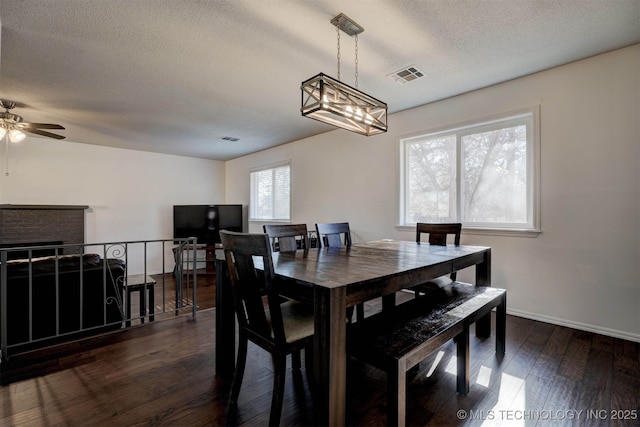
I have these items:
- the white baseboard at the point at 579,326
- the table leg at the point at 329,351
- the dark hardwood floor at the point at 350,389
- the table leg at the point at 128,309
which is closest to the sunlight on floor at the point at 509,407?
the dark hardwood floor at the point at 350,389

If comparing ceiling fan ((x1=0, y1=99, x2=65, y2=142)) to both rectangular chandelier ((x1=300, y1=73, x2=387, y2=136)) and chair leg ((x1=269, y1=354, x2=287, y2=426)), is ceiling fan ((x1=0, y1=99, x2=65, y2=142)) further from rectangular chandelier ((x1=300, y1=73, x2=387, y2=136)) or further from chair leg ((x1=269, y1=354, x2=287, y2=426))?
chair leg ((x1=269, y1=354, x2=287, y2=426))

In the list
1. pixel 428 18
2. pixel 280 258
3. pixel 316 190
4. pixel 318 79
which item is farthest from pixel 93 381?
pixel 316 190

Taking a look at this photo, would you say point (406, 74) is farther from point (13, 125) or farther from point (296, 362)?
point (13, 125)

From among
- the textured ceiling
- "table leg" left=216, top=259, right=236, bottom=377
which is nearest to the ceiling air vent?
the textured ceiling

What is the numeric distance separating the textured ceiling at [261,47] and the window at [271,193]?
7.33ft

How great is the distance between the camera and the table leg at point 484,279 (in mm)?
2516

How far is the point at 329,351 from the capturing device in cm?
122

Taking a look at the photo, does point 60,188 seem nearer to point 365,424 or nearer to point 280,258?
point 280,258

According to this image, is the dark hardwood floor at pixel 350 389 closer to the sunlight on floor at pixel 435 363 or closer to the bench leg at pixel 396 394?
the sunlight on floor at pixel 435 363

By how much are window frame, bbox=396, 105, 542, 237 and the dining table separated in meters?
1.21

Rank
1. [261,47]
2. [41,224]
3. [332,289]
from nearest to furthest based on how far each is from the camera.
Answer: [332,289] < [261,47] < [41,224]

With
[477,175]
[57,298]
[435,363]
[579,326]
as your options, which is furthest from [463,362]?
[57,298]

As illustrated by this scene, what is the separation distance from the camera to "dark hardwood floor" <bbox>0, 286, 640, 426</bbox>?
155cm

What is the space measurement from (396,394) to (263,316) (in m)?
0.72
